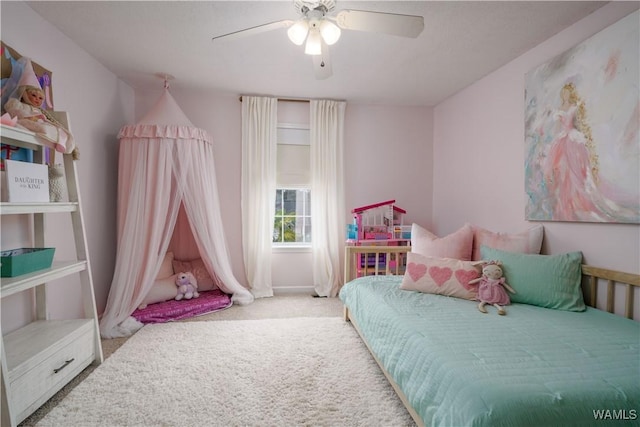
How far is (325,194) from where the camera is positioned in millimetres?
3619

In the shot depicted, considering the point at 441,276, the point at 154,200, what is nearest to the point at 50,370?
the point at 154,200

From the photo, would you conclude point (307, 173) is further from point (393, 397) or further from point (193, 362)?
point (393, 397)

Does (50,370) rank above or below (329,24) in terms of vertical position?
below

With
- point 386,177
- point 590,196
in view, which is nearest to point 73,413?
point 590,196

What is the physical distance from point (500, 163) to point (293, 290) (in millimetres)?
2611

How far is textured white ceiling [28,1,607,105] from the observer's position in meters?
1.92

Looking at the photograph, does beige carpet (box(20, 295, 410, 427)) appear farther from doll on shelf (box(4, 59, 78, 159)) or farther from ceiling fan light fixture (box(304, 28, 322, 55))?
ceiling fan light fixture (box(304, 28, 322, 55))

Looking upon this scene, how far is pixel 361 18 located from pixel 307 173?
223cm

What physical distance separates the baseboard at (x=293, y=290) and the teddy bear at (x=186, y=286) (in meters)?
0.92

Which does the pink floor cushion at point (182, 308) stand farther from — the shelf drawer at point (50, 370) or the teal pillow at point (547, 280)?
the teal pillow at point (547, 280)

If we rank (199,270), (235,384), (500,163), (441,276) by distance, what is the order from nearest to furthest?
(235,384), (441,276), (500,163), (199,270)

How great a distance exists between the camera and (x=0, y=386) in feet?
4.38

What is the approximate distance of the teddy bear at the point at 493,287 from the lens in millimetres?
1943

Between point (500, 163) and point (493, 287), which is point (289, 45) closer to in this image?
point (500, 163)
